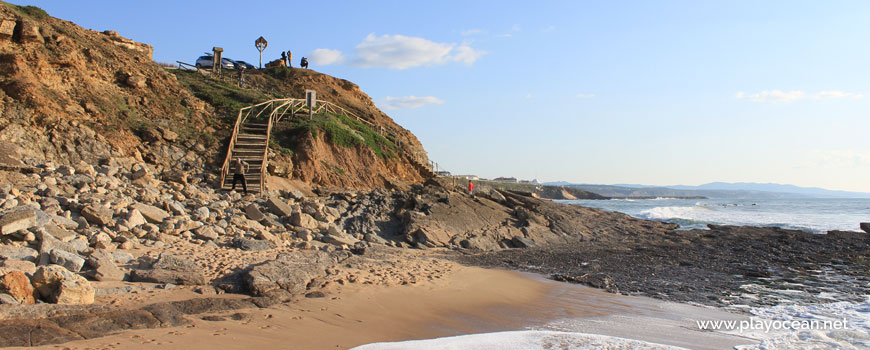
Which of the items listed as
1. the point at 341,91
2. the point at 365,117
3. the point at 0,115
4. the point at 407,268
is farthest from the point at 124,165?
the point at 341,91

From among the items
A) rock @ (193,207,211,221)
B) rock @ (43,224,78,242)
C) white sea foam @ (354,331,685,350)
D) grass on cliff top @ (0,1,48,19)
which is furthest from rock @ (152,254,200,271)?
grass on cliff top @ (0,1,48,19)

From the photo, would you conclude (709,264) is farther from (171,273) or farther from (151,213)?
(151,213)

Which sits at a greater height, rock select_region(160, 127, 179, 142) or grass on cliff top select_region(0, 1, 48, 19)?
grass on cliff top select_region(0, 1, 48, 19)

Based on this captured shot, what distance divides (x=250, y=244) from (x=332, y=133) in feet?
31.8

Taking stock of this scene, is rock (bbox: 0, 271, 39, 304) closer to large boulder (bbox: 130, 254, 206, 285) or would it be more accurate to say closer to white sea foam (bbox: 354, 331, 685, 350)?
large boulder (bbox: 130, 254, 206, 285)

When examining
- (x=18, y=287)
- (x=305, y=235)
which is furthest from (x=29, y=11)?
(x=18, y=287)

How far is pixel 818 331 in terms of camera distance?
24.2ft

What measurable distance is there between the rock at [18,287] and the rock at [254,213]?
6302mm

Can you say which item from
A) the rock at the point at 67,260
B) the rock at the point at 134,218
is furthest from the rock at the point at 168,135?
the rock at the point at 67,260

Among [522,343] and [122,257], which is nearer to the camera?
[522,343]

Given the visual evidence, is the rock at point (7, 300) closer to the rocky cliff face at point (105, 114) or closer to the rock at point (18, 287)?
the rock at point (18, 287)

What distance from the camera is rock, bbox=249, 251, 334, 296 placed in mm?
7652

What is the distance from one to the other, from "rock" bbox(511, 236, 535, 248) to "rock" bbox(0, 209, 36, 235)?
1160 centimetres

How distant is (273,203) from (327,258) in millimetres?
3989
